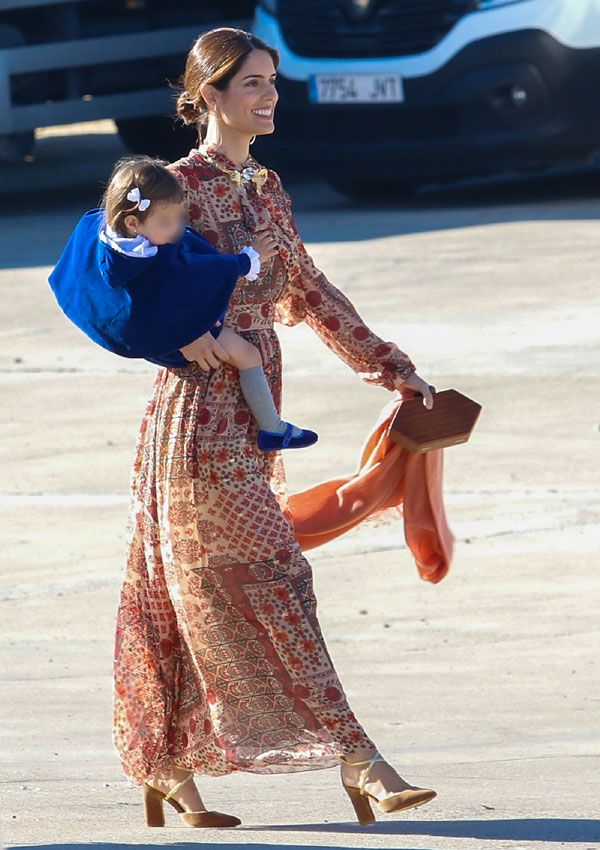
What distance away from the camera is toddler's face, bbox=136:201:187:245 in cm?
395

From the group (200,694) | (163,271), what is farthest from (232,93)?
(200,694)

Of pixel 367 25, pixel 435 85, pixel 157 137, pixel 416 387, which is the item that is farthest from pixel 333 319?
pixel 157 137

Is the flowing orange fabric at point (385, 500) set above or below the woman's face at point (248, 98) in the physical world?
below

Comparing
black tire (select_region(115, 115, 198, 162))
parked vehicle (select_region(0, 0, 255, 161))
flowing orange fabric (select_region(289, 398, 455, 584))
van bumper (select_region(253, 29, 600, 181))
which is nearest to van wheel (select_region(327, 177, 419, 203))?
van bumper (select_region(253, 29, 600, 181))

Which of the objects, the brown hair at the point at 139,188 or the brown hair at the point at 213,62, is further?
the brown hair at the point at 213,62

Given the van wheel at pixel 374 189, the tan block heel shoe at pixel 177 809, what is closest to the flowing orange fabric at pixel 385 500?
the tan block heel shoe at pixel 177 809

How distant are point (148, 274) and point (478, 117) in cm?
762

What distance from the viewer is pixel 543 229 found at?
1105cm

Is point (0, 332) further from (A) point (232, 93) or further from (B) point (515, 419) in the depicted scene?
(A) point (232, 93)

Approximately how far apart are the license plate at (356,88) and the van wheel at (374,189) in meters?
0.76

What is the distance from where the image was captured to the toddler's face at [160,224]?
395 cm

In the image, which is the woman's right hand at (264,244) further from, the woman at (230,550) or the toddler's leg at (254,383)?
the toddler's leg at (254,383)

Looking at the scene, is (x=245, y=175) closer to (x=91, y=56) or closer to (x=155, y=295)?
(x=155, y=295)

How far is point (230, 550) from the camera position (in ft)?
13.5
